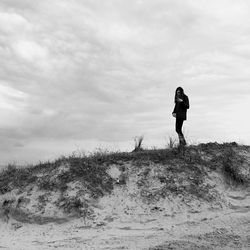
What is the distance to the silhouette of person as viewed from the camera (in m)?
12.4

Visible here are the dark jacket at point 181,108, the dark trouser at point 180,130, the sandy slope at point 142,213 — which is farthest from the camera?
the dark trouser at point 180,130

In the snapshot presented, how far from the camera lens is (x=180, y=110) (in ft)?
40.8

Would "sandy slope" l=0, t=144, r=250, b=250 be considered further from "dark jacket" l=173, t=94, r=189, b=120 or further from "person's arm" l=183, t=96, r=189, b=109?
"person's arm" l=183, t=96, r=189, b=109

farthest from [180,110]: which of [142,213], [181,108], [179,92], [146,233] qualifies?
[146,233]

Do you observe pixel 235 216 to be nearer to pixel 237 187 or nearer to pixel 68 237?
pixel 237 187

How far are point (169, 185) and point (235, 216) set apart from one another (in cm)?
184

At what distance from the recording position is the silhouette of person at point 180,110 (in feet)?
40.8

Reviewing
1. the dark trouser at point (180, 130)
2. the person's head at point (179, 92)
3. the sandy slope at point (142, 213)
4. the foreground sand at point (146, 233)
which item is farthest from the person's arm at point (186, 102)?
the foreground sand at point (146, 233)

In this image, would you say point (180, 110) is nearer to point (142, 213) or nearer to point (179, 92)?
point (179, 92)

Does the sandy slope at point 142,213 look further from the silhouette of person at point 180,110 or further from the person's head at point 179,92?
the person's head at point 179,92

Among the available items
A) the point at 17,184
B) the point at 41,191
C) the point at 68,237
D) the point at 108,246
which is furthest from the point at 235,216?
the point at 17,184

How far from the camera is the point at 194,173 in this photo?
11.7 metres

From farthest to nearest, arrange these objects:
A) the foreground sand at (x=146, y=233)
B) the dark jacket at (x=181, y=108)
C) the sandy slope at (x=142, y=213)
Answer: the dark jacket at (x=181, y=108)
the sandy slope at (x=142, y=213)
the foreground sand at (x=146, y=233)

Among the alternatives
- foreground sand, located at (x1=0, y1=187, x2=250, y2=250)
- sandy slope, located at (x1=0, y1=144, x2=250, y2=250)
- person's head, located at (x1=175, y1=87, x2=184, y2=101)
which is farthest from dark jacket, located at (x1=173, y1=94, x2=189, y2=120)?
foreground sand, located at (x1=0, y1=187, x2=250, y2=250)
